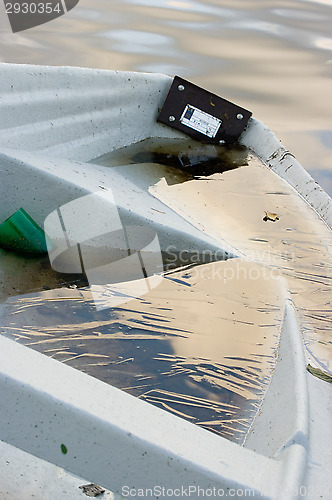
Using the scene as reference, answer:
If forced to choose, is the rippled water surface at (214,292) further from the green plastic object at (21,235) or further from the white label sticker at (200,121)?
the white label sticker at (200,121)

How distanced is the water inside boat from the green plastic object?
3 cm

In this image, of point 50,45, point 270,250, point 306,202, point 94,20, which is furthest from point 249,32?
point 270,250

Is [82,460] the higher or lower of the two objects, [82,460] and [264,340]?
the higher

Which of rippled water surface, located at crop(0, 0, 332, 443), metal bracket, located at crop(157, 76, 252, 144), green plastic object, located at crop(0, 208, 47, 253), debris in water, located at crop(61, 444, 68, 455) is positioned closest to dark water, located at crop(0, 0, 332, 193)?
rippled water surface, located at crop(0, 0, 332, 443)

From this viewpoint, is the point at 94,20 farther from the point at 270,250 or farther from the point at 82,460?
the point at 82,460

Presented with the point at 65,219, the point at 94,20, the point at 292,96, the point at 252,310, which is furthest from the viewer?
the point at 94,20

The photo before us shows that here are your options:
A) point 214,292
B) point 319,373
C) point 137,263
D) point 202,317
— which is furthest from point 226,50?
point 319,373

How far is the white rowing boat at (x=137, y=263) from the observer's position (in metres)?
0.93

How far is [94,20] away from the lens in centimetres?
575

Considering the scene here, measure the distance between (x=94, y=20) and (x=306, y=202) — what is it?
3794mm

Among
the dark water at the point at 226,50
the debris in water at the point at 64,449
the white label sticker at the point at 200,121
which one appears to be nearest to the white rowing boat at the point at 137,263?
the debris in water at the point at 64,449

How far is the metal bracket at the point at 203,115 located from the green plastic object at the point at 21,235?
1476 millimetres

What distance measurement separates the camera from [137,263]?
2191mm

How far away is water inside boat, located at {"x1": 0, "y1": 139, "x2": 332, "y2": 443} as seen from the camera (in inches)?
62.7
